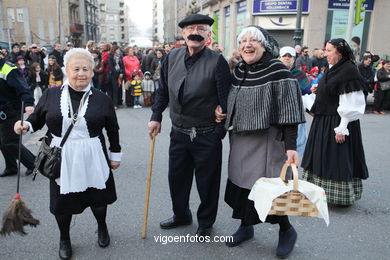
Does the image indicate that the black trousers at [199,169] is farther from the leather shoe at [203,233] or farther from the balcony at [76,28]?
the balcony at [76,28]

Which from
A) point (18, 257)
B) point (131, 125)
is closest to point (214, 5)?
point (131, 125)

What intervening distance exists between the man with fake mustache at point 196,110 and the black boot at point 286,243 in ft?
2.12

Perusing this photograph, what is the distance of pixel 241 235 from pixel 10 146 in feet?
11.0

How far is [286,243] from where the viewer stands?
2977 mm

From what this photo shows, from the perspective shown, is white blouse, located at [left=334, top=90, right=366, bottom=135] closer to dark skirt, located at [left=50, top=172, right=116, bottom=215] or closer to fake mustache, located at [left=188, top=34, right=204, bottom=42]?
fake mustache, located at [left=188, top=34, right=204, bottom=42]

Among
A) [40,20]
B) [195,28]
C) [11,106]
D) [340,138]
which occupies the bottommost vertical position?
[340,138]

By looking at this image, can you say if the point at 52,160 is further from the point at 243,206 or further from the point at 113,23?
the point at 113,23

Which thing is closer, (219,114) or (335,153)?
(219,114)

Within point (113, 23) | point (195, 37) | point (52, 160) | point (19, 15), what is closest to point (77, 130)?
point (52, 160)

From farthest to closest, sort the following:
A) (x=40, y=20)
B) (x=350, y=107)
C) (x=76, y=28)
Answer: (x=76, y=28)
(x=40, y=20)
(x=350, y=107)

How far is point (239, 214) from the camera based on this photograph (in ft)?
9.80

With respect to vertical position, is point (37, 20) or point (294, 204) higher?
point (37, 20)

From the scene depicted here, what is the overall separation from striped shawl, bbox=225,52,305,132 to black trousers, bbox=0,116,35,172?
3267mm

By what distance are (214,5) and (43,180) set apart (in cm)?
2513
